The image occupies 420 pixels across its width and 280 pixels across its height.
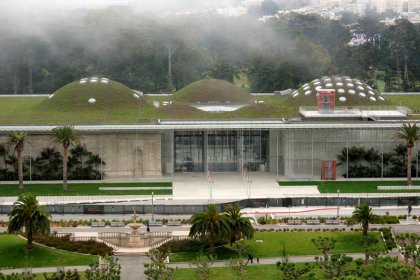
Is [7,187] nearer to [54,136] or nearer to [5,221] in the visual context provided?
[54,136]

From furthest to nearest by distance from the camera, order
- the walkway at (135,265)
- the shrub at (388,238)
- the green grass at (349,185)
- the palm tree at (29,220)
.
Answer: the green grass at (349,185) → the shrub at (388,238) → the palm tree at (29,220) → the walkway at (135,265)

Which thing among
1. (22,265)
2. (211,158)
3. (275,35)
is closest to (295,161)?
(211,158)

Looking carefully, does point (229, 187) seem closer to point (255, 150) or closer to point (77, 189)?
point (255, 150)

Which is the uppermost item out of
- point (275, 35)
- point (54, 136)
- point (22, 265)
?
point (275, 35)

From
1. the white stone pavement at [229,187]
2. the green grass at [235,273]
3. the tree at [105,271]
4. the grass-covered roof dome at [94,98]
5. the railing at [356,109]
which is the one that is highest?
the grass-covered roof dome at [94,98]

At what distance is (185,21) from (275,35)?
55.2 feet

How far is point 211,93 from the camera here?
112875mm

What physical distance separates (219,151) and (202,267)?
36.3m

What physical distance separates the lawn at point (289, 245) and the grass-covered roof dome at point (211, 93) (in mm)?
44060

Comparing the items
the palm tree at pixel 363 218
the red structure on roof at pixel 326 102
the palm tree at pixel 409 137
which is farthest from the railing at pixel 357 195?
the red structure on roof at pixel 326 102

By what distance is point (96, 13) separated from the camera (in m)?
164

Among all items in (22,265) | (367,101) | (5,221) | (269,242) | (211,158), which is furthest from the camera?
(367,101)

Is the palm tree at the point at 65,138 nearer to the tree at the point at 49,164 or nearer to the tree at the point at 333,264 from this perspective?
the tree at the point at 49,164

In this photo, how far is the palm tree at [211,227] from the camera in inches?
2522
